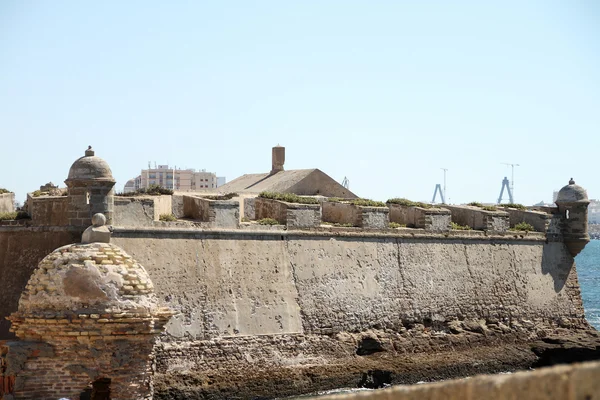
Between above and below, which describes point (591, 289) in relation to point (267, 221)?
below

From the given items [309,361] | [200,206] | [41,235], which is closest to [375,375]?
[309,361]

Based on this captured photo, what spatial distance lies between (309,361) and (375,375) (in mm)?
2202

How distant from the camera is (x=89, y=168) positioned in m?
21.9

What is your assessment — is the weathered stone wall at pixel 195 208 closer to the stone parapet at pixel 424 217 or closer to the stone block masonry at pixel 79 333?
the stone parapet at pixel 424 217

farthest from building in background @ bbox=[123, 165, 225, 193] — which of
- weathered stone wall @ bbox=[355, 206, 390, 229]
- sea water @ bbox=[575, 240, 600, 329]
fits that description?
weathered stone wall @ bbox=[355, 206, 390, 229]

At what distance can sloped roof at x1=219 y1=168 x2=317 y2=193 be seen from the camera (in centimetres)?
3612

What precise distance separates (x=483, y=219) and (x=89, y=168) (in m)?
15.3

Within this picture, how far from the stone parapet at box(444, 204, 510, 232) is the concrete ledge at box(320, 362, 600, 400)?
26.7m

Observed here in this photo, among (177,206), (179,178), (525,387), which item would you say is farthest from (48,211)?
(179,178)

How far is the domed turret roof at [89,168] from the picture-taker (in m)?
21.8

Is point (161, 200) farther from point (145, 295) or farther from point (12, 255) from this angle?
point (145, 295)

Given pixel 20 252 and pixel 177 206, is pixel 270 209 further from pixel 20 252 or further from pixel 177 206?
pixel 20 252

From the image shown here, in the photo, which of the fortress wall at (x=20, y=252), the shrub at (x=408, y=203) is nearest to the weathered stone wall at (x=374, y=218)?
the shrub at (x=408, y=203)

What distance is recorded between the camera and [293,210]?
87.9 feet
